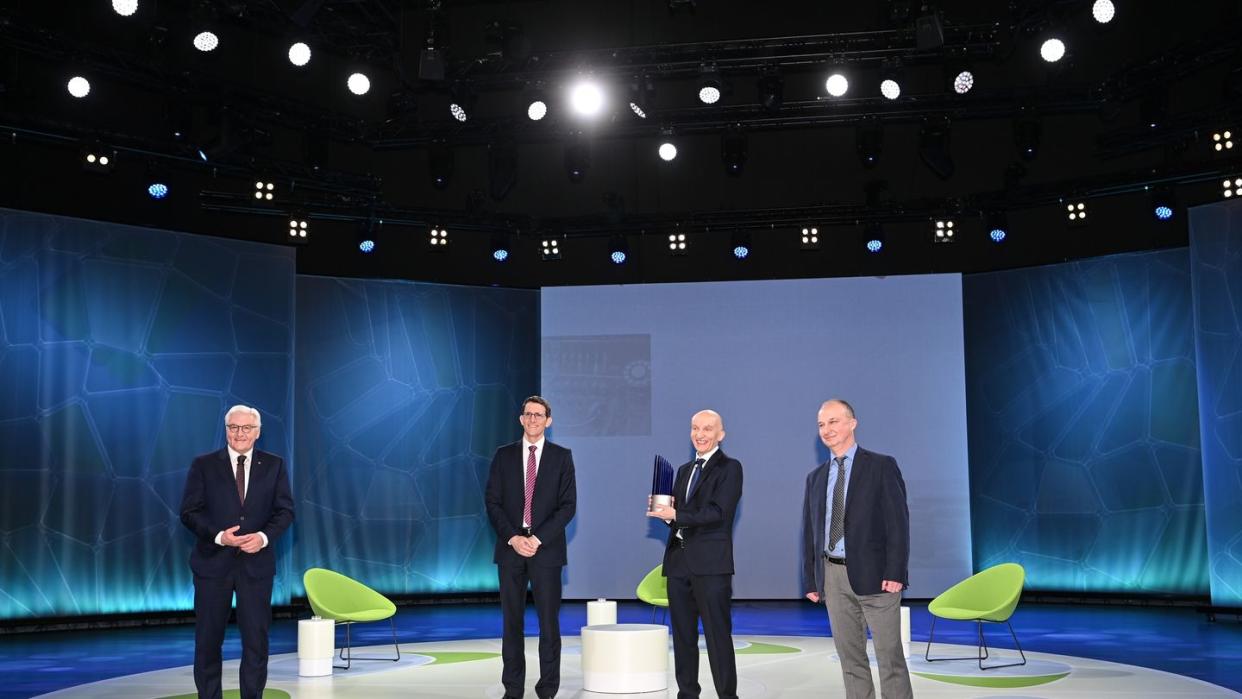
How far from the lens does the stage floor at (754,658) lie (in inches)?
266

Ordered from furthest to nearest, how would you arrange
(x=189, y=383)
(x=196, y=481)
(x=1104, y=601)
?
(x=1104, y=601) < (x=189, y=383) < (x=196, y=481)

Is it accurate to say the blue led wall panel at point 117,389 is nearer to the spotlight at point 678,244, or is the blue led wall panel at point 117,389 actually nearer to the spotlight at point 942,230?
the spotlight at point 678,244

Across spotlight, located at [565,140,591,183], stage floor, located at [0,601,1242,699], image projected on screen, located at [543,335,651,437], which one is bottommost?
stage floor, located at [0,601,1242,699]

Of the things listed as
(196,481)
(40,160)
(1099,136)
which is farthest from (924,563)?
(40,160)

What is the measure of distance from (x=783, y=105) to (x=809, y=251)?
2.63 metres

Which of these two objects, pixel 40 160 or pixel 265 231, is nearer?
pixel 40 160

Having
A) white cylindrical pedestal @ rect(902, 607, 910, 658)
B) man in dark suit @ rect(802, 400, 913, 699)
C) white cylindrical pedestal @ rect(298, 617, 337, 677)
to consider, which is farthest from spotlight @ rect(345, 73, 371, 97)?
man in dark suit @ rect(802, 400, 913, 699)

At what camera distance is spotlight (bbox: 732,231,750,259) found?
12.6 m

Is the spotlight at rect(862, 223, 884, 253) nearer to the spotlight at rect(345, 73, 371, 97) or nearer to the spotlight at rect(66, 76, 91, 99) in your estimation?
the spotlight at rect(345, 73, 371, 97)

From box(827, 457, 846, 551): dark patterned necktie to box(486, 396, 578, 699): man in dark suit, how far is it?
5.03 feet

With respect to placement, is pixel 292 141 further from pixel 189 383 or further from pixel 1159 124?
pixel 1159 124

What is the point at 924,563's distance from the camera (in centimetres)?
1220

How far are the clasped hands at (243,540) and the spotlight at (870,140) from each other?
25.7ft

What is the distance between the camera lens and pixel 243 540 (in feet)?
17.2
